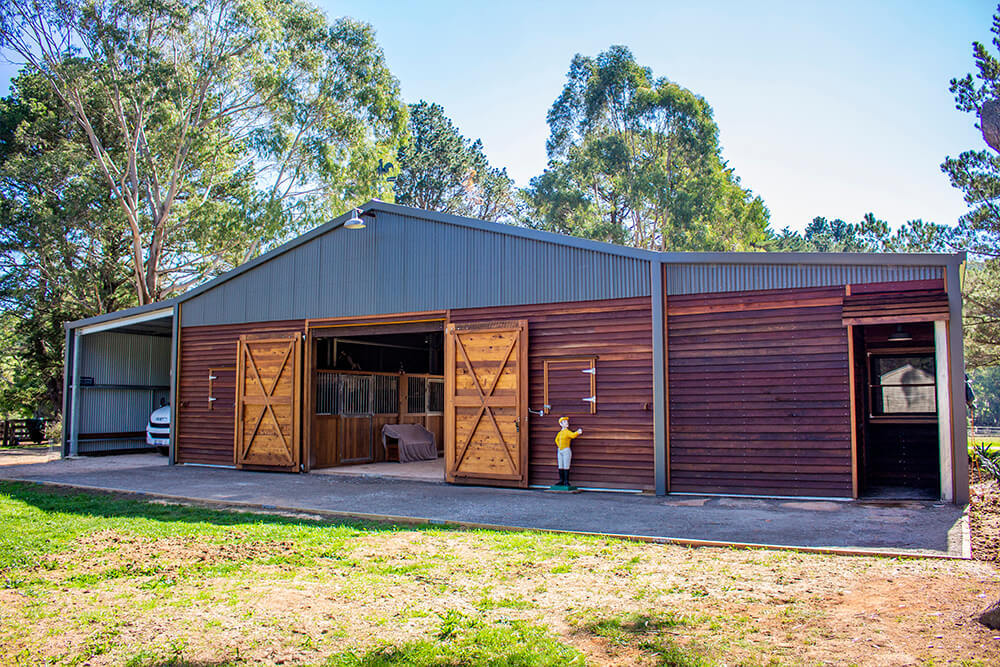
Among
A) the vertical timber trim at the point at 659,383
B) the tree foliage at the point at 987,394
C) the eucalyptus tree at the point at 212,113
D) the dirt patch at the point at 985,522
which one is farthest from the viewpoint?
the tree foliage at the point at 987,394

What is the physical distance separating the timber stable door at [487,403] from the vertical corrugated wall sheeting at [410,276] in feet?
1.74

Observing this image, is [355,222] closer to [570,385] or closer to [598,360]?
[570,385]

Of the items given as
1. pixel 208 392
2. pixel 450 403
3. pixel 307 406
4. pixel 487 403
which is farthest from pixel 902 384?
pixel 208 392

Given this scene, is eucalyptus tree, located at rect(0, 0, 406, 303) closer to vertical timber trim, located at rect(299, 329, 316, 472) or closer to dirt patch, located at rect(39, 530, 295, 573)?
vertical timber trim, located at rect(299, 329, 316, 472)

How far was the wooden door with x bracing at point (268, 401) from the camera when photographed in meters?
13.2

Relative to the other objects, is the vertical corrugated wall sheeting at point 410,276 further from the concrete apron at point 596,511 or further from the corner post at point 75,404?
the corner post at point 75,404

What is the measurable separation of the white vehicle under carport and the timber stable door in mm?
8426

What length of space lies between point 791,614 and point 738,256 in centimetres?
599

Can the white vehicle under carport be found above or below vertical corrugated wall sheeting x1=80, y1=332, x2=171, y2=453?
below

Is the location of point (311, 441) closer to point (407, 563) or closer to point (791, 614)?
point (407, 563)

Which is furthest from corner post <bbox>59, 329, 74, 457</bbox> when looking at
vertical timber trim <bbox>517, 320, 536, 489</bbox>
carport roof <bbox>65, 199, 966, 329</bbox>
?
vertical timber trim <bbox>517, 320, 536, 489</bbox>

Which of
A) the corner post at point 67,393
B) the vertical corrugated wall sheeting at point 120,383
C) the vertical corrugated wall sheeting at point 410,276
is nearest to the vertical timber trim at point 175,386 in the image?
the vertical corrugated wall sheeting at point 410,276

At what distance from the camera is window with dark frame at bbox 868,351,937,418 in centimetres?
1005

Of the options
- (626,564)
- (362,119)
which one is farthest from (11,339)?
(626,564)
